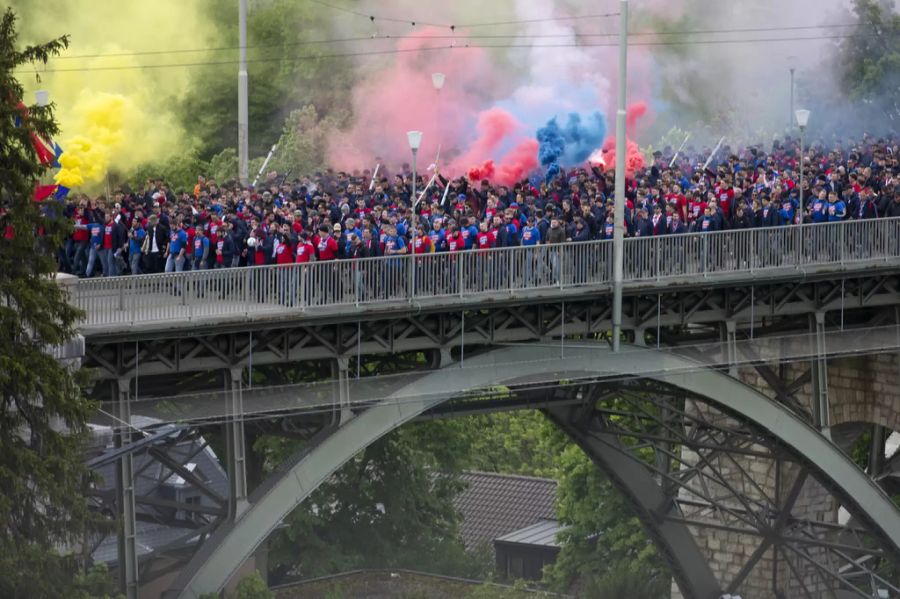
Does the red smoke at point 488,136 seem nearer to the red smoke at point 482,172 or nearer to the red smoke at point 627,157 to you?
the red smoke at point 482,172

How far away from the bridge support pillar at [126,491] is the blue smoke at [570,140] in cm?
2157

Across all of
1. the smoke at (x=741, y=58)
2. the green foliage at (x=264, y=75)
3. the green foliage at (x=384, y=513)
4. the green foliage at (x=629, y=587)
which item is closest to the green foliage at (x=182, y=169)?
the green foliage at (x=264, y=75)

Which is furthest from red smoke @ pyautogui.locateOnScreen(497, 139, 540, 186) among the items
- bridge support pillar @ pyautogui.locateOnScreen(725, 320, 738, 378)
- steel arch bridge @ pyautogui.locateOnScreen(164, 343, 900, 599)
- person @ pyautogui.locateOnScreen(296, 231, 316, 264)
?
person @ pyautogui.locateOnScreen(296, 231, 316, 264)

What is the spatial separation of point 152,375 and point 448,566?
32991 mm

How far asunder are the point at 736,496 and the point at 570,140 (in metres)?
10.5

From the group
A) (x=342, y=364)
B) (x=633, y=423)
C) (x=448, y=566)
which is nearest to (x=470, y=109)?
(x=633, y=423)

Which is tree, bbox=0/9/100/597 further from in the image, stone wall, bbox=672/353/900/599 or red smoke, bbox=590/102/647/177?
red smoke, bbox=590/102/647/177

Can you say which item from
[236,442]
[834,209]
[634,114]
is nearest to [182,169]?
[634,114]

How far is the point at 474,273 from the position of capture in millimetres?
42344

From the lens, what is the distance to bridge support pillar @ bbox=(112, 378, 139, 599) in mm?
37750

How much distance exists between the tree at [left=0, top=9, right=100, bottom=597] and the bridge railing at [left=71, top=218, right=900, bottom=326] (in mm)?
4392

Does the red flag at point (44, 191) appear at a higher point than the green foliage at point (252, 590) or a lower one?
higher

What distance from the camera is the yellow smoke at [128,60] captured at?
2778 inches

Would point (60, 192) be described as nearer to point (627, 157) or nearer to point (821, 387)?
point (821, 387)
